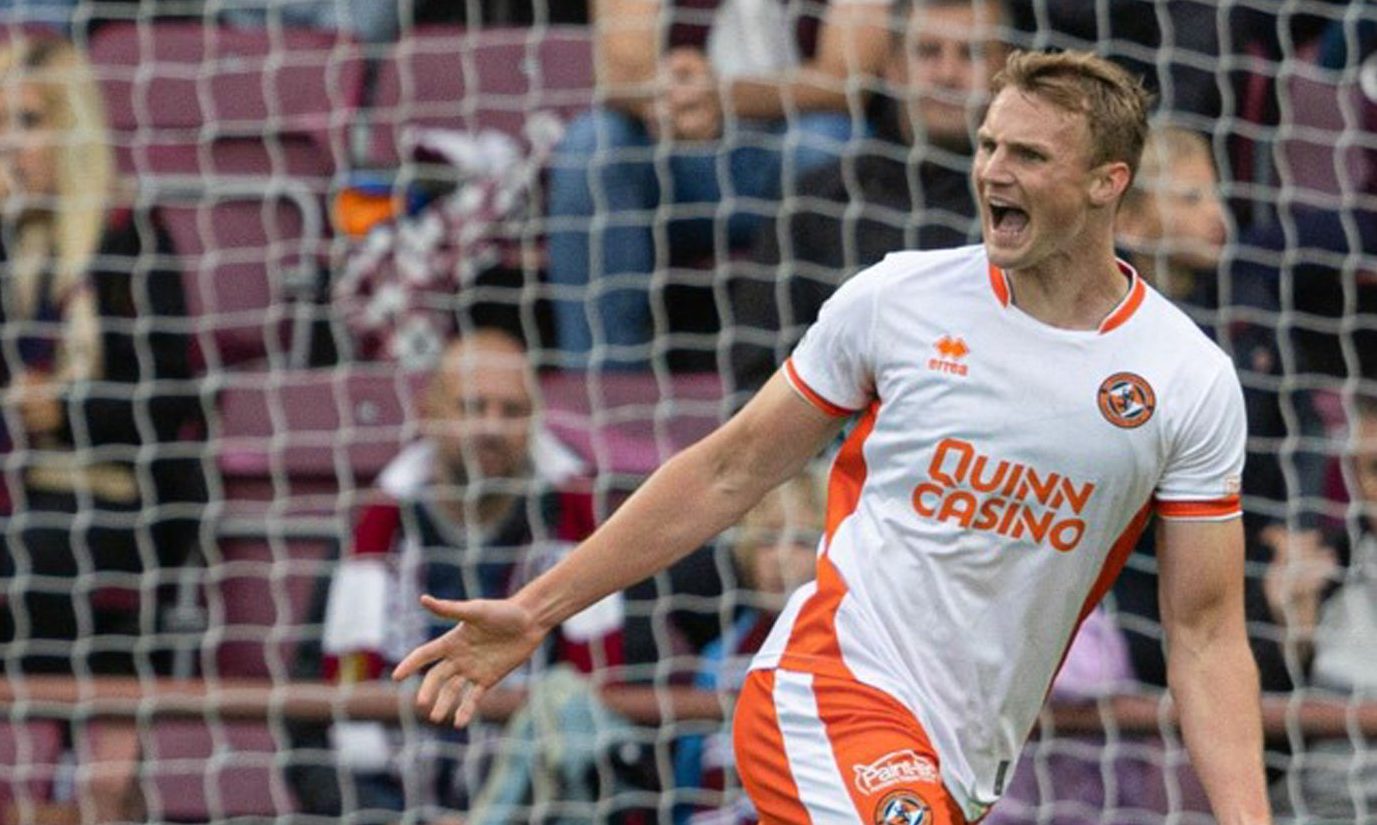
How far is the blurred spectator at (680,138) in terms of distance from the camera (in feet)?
20.6

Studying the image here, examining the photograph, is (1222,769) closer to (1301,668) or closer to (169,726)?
(1301,668)

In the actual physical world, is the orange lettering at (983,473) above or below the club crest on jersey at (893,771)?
above

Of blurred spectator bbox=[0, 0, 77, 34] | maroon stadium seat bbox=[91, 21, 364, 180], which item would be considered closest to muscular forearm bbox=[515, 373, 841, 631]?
maroon stadium seat bbox=[91, 21, 364, 180]

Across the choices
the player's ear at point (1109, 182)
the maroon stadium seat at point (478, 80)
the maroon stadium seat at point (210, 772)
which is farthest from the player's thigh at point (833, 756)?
the maroon stadium seat at point (478, 80)

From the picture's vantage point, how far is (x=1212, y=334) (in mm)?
5988

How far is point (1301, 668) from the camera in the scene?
226 inches

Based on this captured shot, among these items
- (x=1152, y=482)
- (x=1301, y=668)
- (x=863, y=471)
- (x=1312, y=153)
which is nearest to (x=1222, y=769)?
(x=1152, y=482)

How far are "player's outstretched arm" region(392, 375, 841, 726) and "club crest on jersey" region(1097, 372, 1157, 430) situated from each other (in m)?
0.37

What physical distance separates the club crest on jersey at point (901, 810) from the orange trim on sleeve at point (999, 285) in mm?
669

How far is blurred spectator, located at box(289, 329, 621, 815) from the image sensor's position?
6094mm

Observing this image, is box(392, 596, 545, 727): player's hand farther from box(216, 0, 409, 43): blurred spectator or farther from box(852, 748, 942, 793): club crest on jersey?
box(216, 0, 409, 43): blurred spectator

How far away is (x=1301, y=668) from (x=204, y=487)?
2.83 metres

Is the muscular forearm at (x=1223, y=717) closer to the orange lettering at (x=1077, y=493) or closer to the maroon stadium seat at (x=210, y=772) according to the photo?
the orange lettering at (x=1077, y=493)

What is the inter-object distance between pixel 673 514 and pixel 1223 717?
79 cm
